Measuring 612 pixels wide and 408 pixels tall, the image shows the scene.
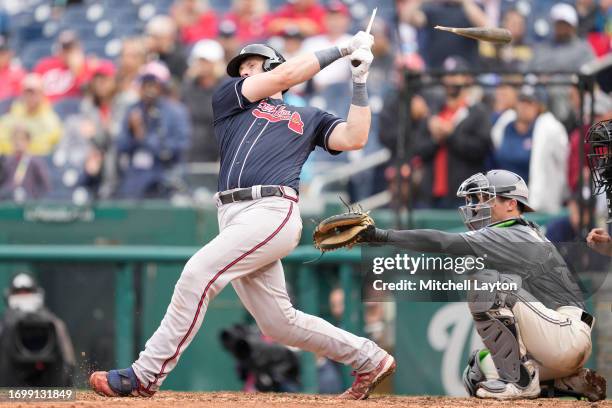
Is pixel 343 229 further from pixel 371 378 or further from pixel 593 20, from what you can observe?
pixel 593 20

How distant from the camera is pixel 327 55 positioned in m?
5.86

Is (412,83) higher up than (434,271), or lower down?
higher up

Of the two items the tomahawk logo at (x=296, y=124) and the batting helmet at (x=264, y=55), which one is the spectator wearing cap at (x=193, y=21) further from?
the tomahawk logo at (x=296, y=124)

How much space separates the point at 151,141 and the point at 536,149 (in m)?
4.13

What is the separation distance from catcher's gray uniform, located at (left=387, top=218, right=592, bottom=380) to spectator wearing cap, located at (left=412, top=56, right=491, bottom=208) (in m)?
4.09

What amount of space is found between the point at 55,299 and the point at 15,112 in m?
5.01

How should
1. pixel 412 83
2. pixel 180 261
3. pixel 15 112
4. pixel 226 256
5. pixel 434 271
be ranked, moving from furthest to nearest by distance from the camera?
pixel 15 112 → pixel 412 83 → pixel 180 261 → pixel 434 271 → pixel 226 256

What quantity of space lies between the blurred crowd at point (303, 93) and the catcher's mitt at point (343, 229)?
3752 millimetres

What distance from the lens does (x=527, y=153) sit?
10.0 m

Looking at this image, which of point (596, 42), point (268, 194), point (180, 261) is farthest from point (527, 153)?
point (268, 194)

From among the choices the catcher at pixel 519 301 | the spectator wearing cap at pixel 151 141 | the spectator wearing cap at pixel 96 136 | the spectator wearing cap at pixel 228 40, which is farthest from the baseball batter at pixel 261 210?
the spectator wearing cap at pixel 228 40

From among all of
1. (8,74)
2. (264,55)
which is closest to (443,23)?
(8,74)

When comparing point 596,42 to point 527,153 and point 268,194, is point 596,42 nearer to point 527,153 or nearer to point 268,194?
point 527,153

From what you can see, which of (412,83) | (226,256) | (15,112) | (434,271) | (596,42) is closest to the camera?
(226,256)
